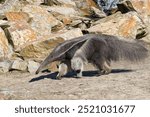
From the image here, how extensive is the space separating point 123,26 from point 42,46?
3538mm

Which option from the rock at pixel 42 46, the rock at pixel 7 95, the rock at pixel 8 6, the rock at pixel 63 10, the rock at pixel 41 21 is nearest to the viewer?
the rock at pixel 7 95

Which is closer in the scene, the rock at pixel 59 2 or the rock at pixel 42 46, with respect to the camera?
the rock at pixel 42 46

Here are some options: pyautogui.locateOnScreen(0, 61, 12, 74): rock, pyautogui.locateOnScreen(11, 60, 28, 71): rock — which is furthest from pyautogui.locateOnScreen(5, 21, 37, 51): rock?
pyautogui.locateOnScreen(11, 60, 28, 71): rock

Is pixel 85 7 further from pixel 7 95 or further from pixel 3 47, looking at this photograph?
pixel 7 95

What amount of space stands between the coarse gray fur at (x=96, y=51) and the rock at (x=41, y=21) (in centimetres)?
609

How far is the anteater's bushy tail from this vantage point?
11.3 metres

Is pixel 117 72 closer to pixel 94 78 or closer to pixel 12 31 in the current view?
pixel 94 78

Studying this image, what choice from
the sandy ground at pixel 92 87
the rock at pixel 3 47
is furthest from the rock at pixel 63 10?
the sandy ground at pixel 92 87

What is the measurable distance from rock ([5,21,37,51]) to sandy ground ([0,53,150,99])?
14.5 feet

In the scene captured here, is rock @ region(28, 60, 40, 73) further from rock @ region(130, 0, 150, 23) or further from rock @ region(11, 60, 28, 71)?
rock @ region(130, 0, 150, 23)

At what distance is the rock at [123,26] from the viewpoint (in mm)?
16328

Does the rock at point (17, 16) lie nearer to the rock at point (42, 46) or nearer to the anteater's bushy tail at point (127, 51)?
the rock at point (42, 46)

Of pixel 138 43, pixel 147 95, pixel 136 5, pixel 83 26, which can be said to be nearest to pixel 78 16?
pixel 83 26

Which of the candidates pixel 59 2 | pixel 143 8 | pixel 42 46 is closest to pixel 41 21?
pixel 59 2
